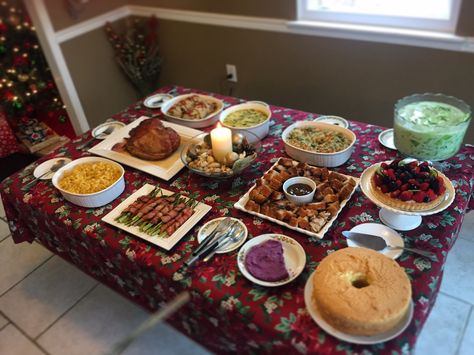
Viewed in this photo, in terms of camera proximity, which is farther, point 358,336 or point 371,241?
point 371,241

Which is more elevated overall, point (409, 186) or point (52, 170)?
point (409, 186)

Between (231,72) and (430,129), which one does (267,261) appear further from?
(231,72)

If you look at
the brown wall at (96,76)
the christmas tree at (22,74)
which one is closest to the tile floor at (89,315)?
the christmas tree at (22,74)

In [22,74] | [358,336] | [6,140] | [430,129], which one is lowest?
[6,140]

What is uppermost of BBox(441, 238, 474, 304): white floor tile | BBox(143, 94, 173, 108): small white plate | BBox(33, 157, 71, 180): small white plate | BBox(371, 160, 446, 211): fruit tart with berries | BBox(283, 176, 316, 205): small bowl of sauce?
BBox(371, 160, 446, 211): fruit tart with berries

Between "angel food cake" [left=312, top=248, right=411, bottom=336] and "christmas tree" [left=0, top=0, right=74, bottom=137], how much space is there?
104 inches

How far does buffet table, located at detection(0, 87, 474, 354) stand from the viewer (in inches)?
41.5

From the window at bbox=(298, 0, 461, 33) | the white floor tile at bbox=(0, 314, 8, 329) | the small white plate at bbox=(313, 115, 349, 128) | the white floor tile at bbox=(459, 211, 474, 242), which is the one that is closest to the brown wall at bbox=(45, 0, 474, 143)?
the window at bbox=(298, 0, 461, 33)

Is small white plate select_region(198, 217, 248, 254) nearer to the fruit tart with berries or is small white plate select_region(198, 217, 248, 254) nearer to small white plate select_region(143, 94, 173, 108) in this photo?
the fruit tart with berries

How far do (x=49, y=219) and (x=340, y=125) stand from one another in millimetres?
1256

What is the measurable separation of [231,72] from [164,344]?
203 centimetres

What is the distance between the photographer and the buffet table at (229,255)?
1054mm

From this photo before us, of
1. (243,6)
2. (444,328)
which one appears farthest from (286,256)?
(243,6)

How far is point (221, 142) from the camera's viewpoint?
1.52 metres
